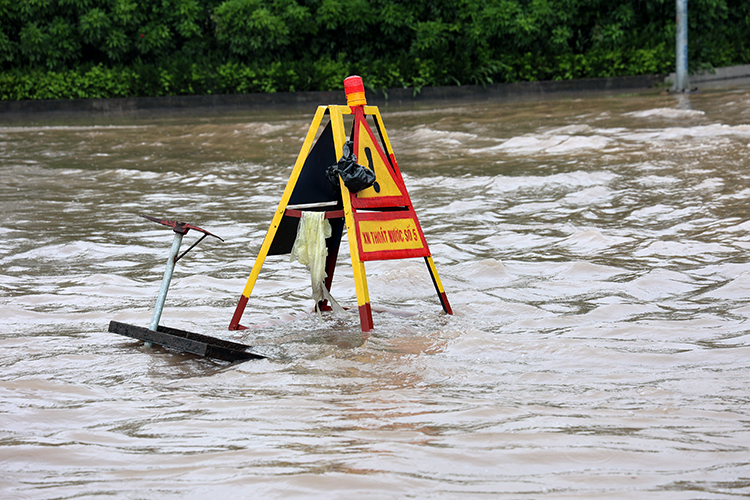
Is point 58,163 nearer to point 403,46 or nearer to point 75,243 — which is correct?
point 75,243

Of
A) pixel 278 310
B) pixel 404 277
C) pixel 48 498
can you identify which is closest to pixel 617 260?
pixel 404 277

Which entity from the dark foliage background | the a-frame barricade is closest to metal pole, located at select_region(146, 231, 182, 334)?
the a-frame barricade

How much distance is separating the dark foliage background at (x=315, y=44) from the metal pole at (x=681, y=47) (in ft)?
11.3

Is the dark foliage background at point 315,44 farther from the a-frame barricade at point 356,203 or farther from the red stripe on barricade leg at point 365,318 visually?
the red stripe on barricade leg at point 365,318

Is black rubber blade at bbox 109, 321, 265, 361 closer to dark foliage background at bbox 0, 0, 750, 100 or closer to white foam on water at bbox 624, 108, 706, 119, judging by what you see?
white foam on water at bbox 624, 108, 706, 119

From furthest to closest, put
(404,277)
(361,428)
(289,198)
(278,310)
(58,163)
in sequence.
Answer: (58,163)
(404,277)
(278,310)
(289,198)
(361,428)

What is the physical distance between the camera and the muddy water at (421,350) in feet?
8.11

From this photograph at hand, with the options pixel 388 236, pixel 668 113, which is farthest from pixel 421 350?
pixel 668 113

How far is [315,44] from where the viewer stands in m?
24.0

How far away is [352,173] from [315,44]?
2095cm

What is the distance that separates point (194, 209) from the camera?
28.1 feet

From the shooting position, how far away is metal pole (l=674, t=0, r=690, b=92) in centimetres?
1758

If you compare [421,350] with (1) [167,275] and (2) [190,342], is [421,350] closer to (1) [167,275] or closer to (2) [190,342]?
(2) [190,342]

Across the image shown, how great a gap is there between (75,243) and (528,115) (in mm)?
11066
